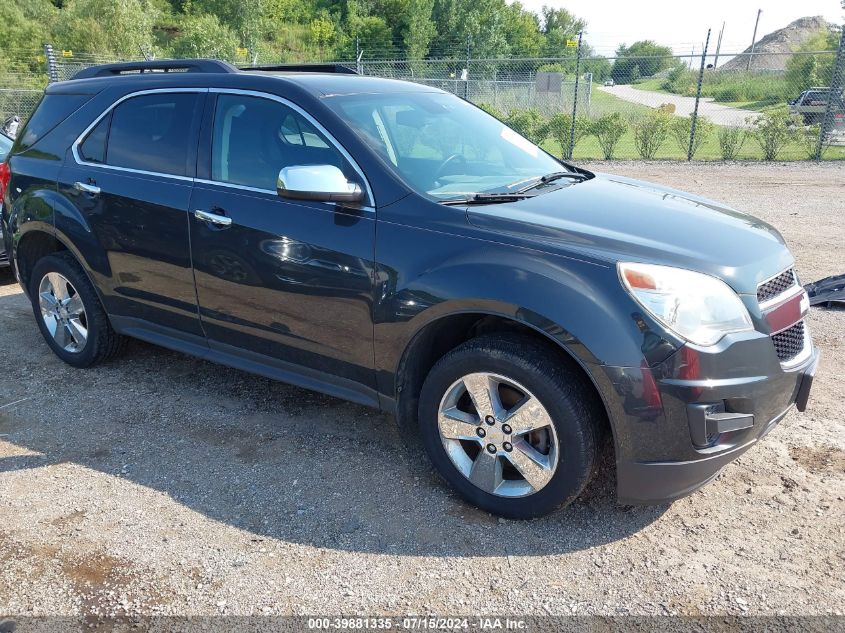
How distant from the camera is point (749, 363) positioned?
2.68m

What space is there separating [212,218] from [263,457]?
1.27 meters

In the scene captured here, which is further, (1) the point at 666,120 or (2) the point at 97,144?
(1) the point at 666,120

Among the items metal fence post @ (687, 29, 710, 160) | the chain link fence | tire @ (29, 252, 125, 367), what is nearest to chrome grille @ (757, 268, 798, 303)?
tire @ (29, 252, 125, 367)

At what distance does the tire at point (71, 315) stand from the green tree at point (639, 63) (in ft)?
42.9

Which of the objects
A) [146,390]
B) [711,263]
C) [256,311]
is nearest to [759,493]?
[711,263]

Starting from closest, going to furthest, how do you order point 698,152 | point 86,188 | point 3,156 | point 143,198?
point 143,198
point 86,188
point 3,156
point 698,152

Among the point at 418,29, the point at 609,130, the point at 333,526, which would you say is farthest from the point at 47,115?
the point at 418,29

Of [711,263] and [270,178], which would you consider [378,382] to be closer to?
[270,178]

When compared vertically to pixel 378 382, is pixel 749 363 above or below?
above

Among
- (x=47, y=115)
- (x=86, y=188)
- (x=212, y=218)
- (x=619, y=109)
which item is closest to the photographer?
(x=212, y=218)

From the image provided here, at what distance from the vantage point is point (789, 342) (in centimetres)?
Answer: 295

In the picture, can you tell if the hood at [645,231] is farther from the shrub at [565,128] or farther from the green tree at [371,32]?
the green tree at [371,32]

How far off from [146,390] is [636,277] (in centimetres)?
322

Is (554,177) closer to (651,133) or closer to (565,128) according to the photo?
(651,133)
